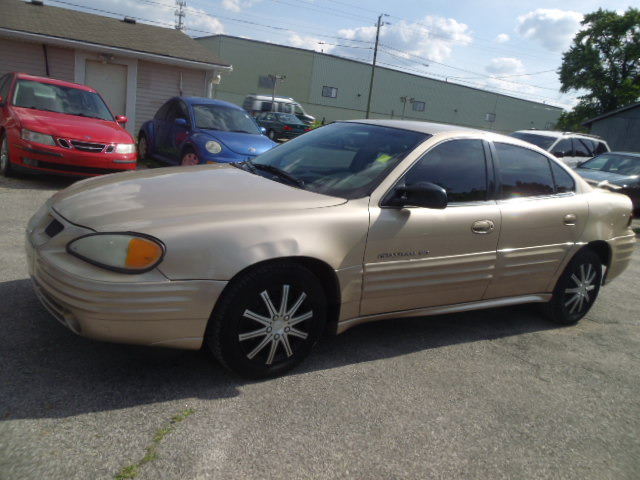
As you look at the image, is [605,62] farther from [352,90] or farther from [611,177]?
[611,177]

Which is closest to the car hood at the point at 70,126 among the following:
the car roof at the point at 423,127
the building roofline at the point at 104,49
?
the car roof at the point at 423,127

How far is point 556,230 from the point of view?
4.28 meters

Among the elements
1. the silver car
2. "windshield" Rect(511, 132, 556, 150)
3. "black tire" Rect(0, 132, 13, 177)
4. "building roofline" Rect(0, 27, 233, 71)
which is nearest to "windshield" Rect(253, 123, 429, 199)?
the silver car

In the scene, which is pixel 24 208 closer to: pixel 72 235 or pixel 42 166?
pixel 42 166

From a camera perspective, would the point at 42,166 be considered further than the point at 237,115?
No

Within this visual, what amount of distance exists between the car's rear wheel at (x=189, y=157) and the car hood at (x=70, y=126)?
3.35 feet

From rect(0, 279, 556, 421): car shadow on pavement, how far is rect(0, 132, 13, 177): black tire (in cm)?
467

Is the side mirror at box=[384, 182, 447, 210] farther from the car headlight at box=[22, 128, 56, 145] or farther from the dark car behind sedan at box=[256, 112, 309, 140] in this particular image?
the dark car behind sedan at box=[256, 112, 309, 140]

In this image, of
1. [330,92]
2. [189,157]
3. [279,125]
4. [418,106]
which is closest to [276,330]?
[189,157]

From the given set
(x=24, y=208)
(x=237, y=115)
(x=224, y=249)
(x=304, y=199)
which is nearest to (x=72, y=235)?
(x=224, y=249)

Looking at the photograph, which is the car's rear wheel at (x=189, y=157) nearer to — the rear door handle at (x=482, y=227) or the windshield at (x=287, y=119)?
the rear door handle at (x=482, y=227)

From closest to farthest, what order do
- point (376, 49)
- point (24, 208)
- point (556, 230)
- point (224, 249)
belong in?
point (224, 249), point (556, 230), point (24, 208), point (376, 49)

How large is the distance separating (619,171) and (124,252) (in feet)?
39.1

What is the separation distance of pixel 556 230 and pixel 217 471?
3.20 meters
